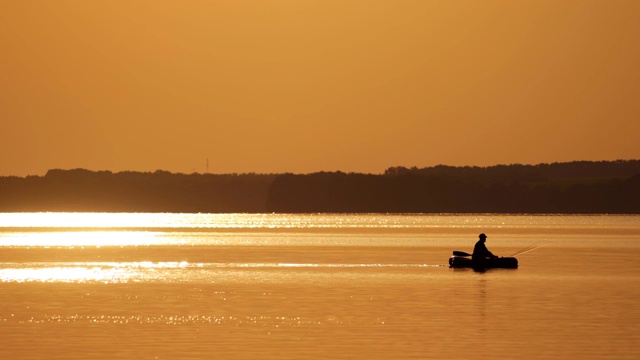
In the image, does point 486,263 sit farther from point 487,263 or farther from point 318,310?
point 318,310

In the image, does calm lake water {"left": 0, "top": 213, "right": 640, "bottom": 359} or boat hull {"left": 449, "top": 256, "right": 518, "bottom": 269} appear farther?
boat hull {"left": 449, "top": 256, "right": 518, "bottom": 269}

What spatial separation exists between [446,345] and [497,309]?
396 inches

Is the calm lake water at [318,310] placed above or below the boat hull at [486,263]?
below

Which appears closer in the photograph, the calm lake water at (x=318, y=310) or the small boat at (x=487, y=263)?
the calm lake water at (x=318, y=310)

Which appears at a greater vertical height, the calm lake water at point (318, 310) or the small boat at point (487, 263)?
the small boat at point (487, 263)

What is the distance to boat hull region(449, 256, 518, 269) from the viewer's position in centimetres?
6081

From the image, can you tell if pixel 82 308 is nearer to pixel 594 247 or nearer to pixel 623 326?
pixel 623 326

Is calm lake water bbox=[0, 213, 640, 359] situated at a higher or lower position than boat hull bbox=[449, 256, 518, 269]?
lower

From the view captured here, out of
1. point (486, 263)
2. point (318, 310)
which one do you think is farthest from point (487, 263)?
point (318, 310)

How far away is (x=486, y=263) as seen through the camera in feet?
200

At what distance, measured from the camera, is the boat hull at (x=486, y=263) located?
200 feet

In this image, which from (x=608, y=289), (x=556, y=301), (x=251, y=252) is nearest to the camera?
(x=556, y=301)

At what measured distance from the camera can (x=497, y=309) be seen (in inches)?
1631

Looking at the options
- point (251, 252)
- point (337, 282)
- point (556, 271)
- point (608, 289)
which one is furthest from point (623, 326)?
point (251, 252)
